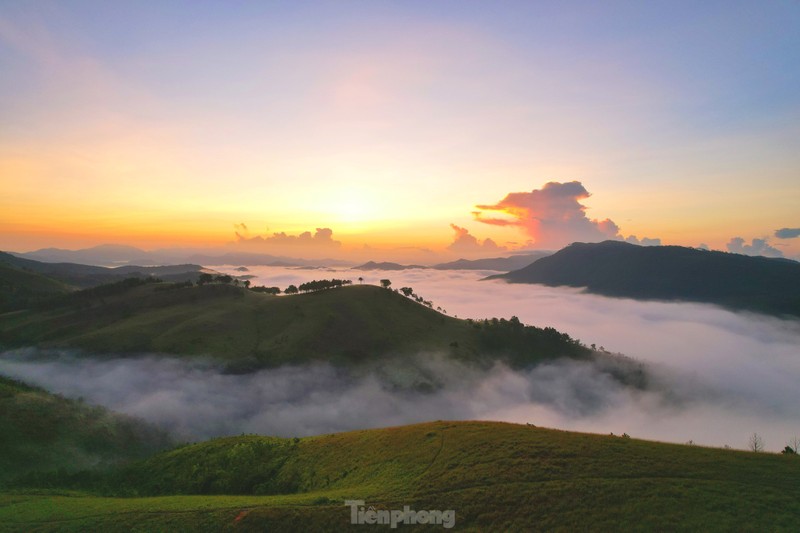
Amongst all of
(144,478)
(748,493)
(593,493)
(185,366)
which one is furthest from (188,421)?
(748,493)

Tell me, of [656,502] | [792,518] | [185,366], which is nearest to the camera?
[792,518]

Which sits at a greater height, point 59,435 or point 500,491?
point 500,491

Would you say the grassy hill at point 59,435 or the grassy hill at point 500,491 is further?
the grassy hill at point 59,435

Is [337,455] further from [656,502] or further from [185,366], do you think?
[185,366]

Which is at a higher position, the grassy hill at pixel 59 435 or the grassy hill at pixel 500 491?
the grassy hill at pixel 500 491

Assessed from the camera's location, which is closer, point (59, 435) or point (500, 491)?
point (500, 491)
